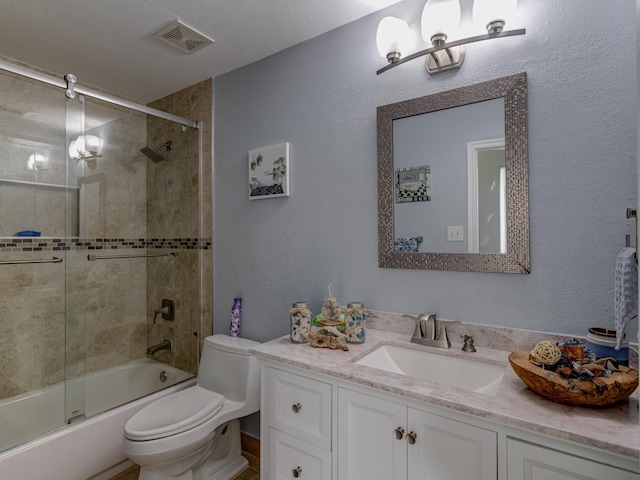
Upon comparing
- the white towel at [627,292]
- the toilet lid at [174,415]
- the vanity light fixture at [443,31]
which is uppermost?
the vanity light fixture at [443,31]

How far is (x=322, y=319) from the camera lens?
1.66 metres

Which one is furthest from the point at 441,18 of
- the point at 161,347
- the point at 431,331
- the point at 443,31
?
the point at 161,347

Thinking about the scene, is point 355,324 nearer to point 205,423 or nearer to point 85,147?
point 205,423

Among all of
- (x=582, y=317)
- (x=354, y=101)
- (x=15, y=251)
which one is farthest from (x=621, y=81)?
(x=15, y=251)

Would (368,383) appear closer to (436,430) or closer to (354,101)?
(436,430)

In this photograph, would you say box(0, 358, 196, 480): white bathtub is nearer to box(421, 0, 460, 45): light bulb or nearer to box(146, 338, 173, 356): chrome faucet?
box(146, 338, 173, 356): chrome faucet

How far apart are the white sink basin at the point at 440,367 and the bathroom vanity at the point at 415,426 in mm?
20

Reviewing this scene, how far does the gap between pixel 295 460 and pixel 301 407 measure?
0.68ft

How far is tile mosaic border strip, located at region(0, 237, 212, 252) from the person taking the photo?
1.98 meters

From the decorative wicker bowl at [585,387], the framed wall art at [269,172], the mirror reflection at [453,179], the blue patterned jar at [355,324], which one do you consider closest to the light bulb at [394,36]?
the mirror reflection at [453,179]

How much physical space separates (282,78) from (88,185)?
4.26 ft

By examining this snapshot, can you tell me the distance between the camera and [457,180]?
142 centimetres

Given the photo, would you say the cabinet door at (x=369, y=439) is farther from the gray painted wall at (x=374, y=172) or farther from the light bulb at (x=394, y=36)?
the light bulb at (x=394, y=36)

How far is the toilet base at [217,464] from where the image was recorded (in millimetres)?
1610
